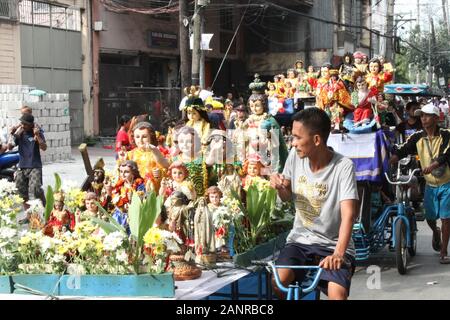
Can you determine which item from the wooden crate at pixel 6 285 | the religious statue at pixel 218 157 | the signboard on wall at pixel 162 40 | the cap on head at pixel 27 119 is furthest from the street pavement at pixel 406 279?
the signboard on wall at pixel 162 40

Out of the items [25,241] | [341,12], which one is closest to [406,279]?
[25,241]

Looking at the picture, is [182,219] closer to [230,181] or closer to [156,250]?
[156,250]

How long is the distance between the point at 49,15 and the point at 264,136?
53.4 feet

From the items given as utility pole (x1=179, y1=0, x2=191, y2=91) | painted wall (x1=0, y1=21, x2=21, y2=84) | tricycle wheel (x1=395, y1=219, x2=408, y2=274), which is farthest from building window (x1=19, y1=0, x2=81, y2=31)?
tricycle wheel (x1=395, y1=219, x2=408, y2=274)

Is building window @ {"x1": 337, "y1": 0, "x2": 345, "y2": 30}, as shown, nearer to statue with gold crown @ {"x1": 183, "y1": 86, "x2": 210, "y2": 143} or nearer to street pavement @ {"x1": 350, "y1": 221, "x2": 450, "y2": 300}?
street pavement @ {"x1": 350, "y1": 221, "x2": 450, "y2": 300}

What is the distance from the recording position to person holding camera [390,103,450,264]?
8883 millimetres

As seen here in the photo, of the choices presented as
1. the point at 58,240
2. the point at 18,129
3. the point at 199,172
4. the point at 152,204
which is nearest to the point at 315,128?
the point at 152,204

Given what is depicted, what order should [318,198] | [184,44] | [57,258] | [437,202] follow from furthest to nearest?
[184,44] < [437,202] < [57,258] < [318,198]

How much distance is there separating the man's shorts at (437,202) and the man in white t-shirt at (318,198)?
461cm

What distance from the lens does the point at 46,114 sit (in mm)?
19734

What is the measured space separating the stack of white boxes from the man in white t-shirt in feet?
46.8

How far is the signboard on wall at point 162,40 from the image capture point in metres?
29.1

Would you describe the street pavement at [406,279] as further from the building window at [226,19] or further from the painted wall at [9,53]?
the building window at [226,19]

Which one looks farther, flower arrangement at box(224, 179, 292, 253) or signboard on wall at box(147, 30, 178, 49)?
signboard on wall at box(147, 30, 178, 49)
